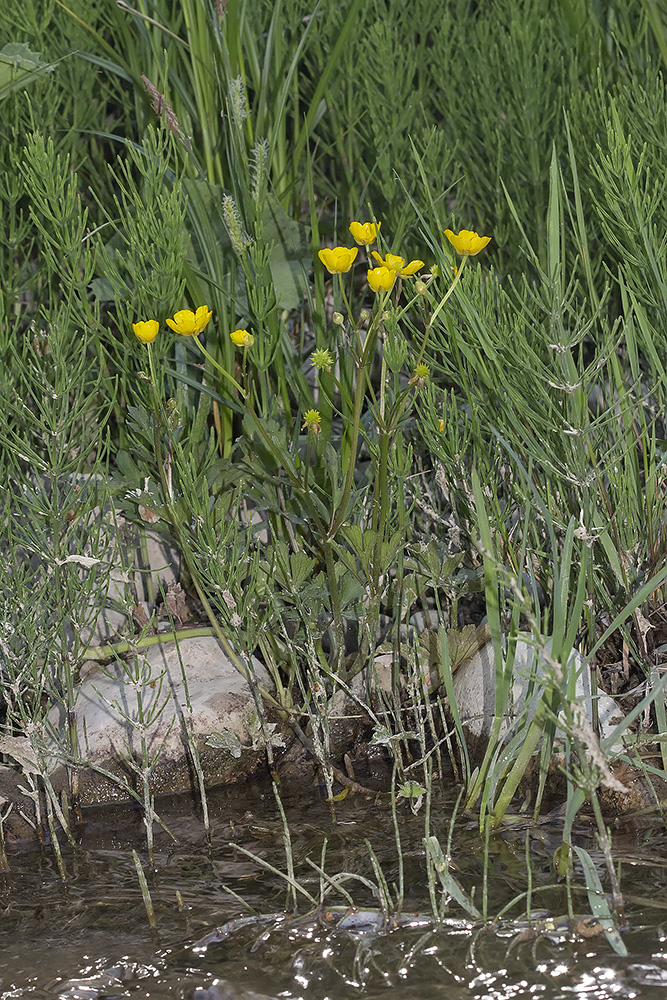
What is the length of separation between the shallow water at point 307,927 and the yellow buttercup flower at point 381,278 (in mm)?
955

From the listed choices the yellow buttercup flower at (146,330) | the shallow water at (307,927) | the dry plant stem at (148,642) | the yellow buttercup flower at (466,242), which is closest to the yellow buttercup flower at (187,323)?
the yellow buttercup flower at (146,330)

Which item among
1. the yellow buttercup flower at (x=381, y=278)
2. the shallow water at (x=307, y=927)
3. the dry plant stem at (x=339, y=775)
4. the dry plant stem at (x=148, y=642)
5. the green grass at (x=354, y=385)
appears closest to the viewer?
the shallow water at (x=307, y=927)

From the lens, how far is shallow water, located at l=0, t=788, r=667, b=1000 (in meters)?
1.35

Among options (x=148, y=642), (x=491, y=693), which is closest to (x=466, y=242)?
(x=491, y=693)

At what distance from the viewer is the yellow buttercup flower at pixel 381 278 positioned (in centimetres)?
153

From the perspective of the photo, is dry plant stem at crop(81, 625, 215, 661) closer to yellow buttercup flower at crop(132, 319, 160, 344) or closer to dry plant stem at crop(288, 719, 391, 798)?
dry plant stem at crop(288, 719, 391, 798)

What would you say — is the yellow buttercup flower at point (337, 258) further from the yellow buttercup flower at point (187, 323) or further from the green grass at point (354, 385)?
the yellow buttercup flower at point (187, 323)

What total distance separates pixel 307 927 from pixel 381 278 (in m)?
1.03

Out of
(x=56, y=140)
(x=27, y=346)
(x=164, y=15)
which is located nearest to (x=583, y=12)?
(x=164, y=15)

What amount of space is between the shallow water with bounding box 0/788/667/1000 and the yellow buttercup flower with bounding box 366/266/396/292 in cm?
95

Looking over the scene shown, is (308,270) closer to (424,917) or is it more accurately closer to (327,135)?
(327,135)

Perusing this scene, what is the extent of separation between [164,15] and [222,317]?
775 mm

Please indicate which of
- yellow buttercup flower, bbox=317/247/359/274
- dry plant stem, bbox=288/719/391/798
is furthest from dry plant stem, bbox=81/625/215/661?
yellow buttercup flower, bbox=317/247/359/274

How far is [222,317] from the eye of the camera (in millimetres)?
2143
